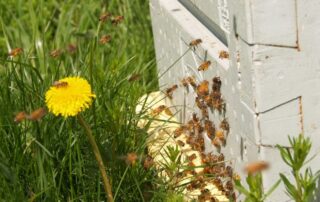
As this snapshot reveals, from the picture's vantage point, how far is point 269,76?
2537 mm

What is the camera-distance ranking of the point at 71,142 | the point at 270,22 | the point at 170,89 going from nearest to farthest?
the point at 270,22, the point at 71,142, the point at 170,89

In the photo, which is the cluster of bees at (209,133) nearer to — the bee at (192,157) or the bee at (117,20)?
the bee at (192,157)

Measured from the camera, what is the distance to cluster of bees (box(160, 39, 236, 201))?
9.88 feet

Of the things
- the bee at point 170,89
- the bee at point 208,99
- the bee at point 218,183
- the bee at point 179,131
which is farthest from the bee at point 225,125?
the bee at point 170,89

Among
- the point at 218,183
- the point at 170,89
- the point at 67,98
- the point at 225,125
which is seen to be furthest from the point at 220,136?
the point at 67,98

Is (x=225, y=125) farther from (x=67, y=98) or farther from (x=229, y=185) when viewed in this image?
(x=67, y=98)

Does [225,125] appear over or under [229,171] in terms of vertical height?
over

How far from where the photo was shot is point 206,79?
3191mm

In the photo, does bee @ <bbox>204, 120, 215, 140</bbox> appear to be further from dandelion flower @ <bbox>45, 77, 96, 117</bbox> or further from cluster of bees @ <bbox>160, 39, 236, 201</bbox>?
dandelion flower @ <bbox>45, 77, 96, 117</bbox>

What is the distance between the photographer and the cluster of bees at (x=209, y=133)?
301 cm

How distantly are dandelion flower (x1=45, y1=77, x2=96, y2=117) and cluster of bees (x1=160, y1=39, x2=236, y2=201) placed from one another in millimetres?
763

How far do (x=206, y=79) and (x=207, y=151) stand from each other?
32 centimetres

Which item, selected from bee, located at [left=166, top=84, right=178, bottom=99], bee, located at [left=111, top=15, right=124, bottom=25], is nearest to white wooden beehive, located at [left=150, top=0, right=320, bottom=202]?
bee, located at [left=111, top=15, right=124, bottom=25]

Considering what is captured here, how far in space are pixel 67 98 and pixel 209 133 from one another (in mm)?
1066
